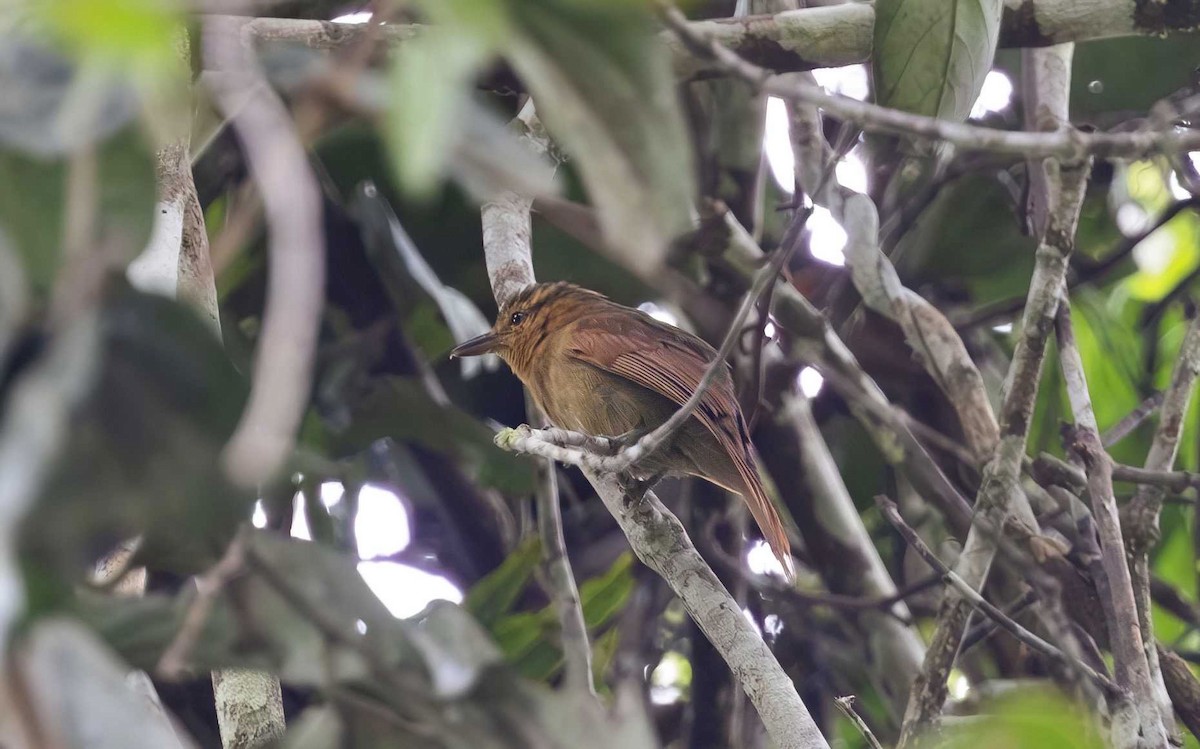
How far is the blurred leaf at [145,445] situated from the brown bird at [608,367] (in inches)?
111

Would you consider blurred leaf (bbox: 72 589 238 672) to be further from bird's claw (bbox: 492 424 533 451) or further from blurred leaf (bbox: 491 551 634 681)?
blurred leaf (bbox: 491 551 634 681)

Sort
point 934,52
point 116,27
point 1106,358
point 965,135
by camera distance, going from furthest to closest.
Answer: point 1106,358 < point 934,52 < point 965,135 < point 116,27

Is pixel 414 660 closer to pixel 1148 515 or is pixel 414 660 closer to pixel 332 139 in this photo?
pixel 1148 515

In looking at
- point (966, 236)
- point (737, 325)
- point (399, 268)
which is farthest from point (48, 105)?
point (966, 236)

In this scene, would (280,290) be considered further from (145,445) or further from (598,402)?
(598,402)

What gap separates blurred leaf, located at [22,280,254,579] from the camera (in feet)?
3.93

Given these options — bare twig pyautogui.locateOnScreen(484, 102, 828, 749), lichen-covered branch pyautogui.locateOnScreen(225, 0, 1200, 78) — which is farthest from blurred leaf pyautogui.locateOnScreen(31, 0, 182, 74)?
lichen-covered branch pyautogui.locateOnScreen(225, 0, 1200, 78)

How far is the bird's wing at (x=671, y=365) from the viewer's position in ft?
13.2

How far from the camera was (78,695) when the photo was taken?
3.81ft

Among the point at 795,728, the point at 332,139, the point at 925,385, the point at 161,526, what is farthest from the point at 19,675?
the point at 925,385

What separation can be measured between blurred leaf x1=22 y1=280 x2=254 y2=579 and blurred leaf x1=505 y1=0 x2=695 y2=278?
1.49 feet

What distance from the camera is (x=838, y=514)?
14.7 feet

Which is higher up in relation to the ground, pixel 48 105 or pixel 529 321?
pixel 48 105

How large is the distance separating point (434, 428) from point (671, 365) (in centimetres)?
88
